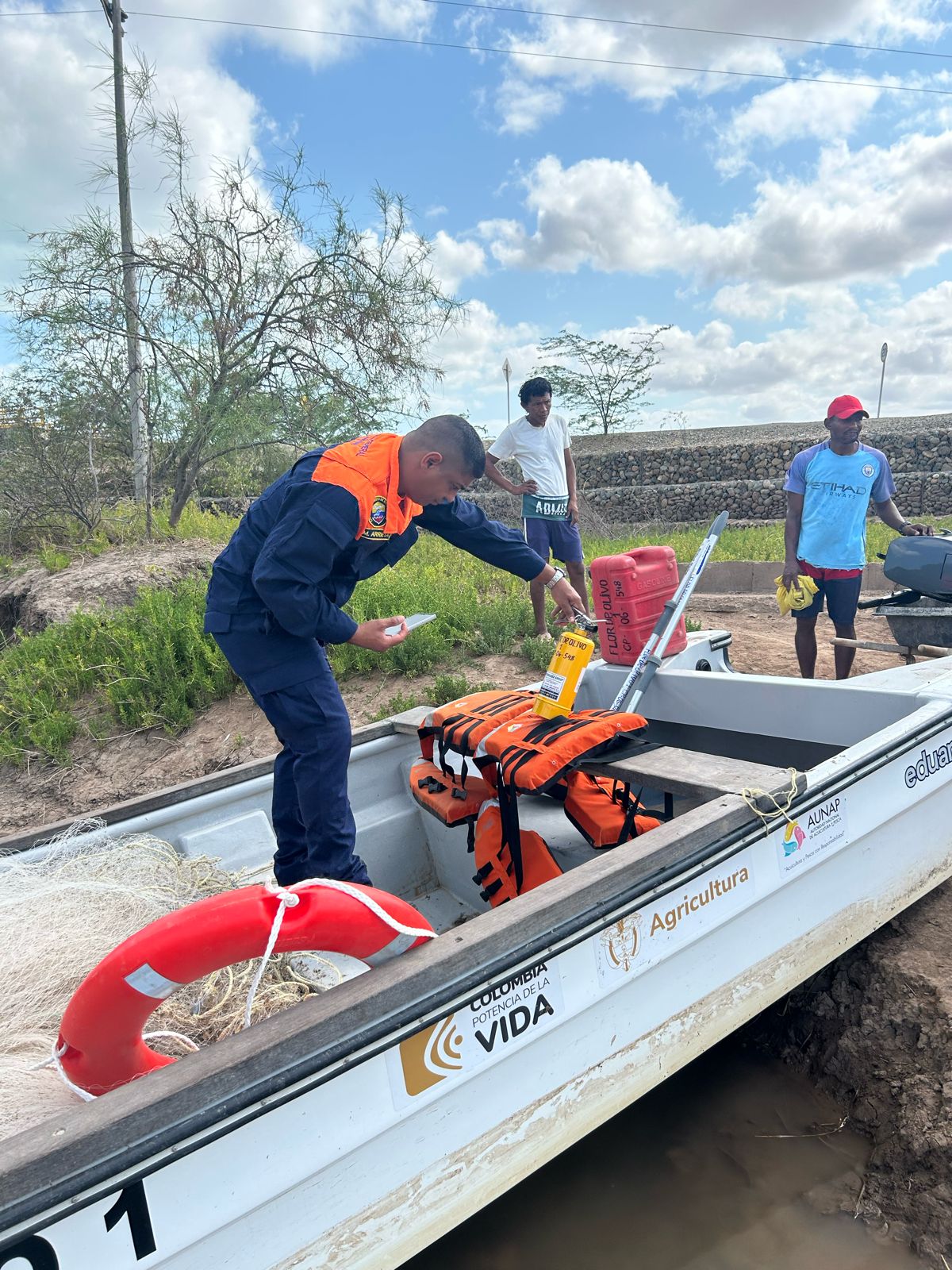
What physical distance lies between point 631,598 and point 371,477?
1.64m

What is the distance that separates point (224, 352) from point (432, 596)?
479 cm

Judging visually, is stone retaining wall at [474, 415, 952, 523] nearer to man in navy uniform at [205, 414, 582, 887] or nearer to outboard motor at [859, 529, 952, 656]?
outboard motor at [859, 529, 952, 656]

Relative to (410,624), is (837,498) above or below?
above

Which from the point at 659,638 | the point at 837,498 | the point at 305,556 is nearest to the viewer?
the point at 305,556

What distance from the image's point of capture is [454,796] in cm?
283

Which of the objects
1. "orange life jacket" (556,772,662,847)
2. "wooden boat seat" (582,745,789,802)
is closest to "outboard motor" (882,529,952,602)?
"wooden boat seat" (582,745,789,802)

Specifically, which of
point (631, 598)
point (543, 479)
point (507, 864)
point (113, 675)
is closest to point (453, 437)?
point (507, 864)

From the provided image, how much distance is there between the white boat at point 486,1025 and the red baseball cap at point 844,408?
1.93 m

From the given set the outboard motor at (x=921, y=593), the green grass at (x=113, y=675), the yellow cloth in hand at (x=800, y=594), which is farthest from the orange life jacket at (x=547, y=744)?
the green grass at (x=113, y=675)

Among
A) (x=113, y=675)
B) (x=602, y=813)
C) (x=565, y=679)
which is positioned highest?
(x=565, y=679)

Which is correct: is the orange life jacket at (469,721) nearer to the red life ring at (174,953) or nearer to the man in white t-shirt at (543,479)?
the red life ring at (174,953)

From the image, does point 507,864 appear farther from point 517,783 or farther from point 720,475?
point 720,475

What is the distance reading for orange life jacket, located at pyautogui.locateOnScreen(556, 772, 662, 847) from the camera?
251cm

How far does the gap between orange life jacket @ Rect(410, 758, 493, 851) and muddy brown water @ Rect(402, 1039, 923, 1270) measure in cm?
104
